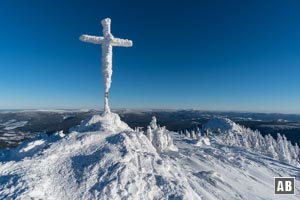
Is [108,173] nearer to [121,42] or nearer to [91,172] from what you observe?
[91,172]

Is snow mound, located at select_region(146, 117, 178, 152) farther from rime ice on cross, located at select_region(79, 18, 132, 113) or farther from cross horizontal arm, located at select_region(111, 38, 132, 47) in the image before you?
cross horizontal arm, located at select_region(111, 38, 132, 47)

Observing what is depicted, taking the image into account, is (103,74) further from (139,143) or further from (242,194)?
(242,194)

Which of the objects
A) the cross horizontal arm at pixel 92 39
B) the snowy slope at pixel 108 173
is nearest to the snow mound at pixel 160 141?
the snowy slope at pixel 108 173

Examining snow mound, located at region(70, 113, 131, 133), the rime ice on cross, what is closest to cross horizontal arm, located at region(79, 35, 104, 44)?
the rime ice on cross

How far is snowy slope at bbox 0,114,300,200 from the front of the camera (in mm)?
23984

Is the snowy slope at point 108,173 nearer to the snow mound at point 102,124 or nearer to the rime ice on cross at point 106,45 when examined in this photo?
the snow mound at point 102,124

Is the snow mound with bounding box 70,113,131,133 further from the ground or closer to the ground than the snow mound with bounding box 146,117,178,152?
further from the ground

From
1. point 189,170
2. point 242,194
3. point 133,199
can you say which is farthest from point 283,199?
point 133,199

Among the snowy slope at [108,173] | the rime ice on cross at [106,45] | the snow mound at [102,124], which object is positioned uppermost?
the rime ice on cross at [106,45]

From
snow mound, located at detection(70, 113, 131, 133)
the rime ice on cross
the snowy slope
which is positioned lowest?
the snowy slope

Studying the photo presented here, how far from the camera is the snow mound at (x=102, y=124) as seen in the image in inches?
1506

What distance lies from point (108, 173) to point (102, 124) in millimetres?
13391

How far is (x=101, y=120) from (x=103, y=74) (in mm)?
7130

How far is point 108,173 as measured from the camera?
2645 centimetres
